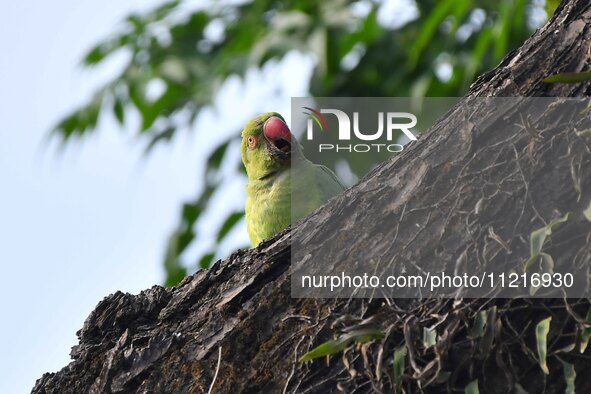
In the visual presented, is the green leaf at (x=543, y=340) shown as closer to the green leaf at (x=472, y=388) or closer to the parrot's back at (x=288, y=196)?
the green leaf at (x=472, y=388)

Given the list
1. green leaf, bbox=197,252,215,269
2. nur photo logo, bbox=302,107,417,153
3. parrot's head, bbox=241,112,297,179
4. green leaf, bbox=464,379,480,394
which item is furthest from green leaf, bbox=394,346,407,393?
green leaf, bbox=197,252,215,269

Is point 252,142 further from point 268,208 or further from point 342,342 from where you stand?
point 342,342

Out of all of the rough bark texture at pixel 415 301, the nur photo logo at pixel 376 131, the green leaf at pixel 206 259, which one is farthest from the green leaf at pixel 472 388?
the green leaf at pixel 206 259

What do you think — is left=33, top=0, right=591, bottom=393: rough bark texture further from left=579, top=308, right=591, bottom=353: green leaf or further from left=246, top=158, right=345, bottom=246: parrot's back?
left=246, top=158, right=345, bottom=246: parrot's back

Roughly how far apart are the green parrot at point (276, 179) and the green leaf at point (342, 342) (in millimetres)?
1602

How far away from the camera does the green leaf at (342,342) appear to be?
A: 2.71 meters

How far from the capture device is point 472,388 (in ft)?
8.69

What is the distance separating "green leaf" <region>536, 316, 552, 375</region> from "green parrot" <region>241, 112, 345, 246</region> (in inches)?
68.8

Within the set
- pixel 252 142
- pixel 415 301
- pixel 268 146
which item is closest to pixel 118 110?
pixel 252 142

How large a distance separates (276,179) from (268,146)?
164 mm

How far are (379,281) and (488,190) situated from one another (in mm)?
346

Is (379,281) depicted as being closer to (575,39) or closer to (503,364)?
(503,364)

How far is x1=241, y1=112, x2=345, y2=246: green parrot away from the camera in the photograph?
4.45 meters

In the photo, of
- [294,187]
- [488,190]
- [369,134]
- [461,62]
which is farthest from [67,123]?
[488,190]
